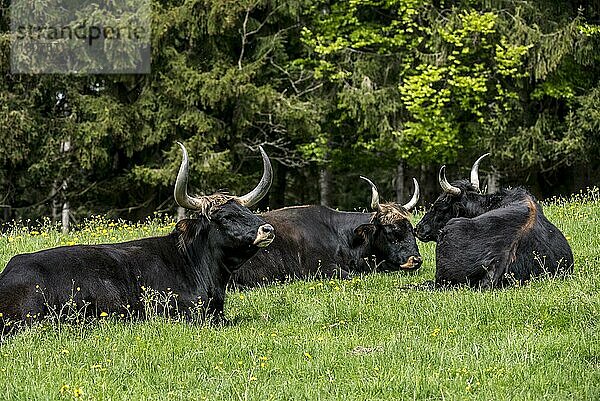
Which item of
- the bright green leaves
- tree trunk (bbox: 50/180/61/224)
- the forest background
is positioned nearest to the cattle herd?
the forest background

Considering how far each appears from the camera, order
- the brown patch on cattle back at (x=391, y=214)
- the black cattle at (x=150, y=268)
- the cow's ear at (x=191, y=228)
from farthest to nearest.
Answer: the brown patch on cattle back at (x=391, y=214)
the cow's ear at (x=191, y=228)
the black cattle at (x=150, y=268)

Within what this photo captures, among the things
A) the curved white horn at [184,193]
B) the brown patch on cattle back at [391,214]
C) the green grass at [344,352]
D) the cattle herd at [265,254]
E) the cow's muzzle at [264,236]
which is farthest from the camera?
the brown patch on cattle back at [391,214]

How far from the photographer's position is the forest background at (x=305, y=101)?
26172 mm

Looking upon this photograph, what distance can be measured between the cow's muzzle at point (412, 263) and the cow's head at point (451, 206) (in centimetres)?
62

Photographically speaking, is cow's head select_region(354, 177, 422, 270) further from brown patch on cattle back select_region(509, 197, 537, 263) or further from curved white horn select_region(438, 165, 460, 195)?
brown patch on cattle back select_region(509, 197, 537, 263)

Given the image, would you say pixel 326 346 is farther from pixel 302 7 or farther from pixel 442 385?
pixel 302 7

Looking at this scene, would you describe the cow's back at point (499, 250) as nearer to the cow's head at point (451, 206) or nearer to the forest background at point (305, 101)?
the cow's head at point (451, 206)

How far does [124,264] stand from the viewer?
32.0 ft

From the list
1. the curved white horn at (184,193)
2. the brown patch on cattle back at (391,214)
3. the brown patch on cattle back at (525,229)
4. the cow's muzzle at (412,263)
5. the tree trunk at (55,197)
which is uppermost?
the curved white horn at (184,193)

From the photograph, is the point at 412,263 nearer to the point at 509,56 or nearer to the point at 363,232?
the point at 363,232

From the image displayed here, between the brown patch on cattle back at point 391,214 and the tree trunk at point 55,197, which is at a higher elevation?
the brown patch on cattle back at point 391,214

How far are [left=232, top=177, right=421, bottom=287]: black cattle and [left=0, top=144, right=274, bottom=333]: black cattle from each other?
7.98 feet

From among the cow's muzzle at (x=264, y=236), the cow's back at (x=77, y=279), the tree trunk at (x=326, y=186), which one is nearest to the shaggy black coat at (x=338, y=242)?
the cow's muzzle at (x=264, y=236)

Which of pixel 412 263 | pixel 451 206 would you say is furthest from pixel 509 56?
pixel 412 263
